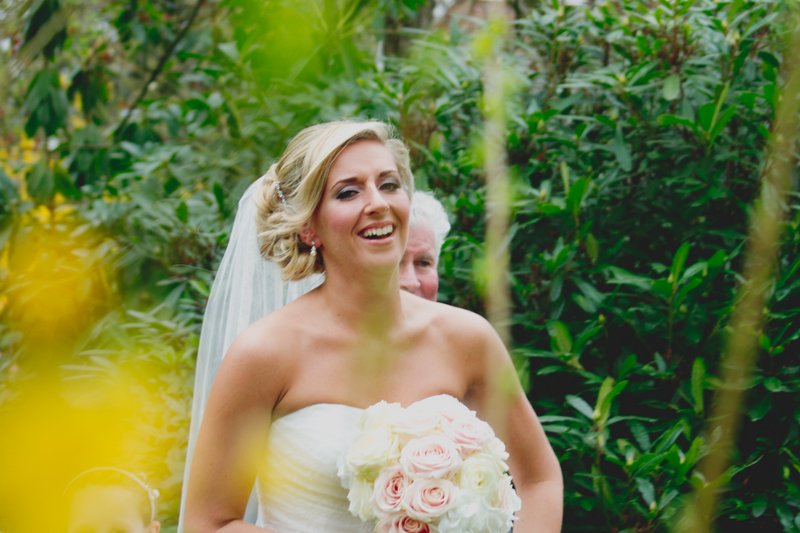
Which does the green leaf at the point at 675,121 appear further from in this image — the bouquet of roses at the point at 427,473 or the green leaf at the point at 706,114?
the bouquet of roses at the point at 427,473

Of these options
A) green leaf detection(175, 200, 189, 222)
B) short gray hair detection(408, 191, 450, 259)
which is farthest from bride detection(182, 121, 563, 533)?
green leaf detection(175, 200, 189, 222)

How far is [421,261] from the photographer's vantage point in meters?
2.98

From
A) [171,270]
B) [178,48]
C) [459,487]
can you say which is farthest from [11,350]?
[459,487]

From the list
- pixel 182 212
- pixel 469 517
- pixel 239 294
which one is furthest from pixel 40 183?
pixel 469 517

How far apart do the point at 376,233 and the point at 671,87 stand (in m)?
1.65

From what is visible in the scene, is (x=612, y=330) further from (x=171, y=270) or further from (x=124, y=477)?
(x=171, y=270)

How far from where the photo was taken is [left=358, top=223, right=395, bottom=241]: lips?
2.27 m

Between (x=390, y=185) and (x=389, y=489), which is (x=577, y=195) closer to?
(x=390, y=185)

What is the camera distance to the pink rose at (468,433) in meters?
2.03

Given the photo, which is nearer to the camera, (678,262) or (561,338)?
(678,262)

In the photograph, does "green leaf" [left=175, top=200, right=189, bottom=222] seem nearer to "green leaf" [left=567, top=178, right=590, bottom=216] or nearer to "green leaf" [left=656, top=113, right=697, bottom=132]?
"green leaf" [left=567, top=178, right=590, bottom=216]

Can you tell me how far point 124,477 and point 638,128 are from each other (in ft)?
7.77

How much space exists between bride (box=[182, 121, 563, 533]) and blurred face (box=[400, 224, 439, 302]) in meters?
→ 0.39

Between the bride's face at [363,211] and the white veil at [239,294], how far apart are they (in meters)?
0.37
